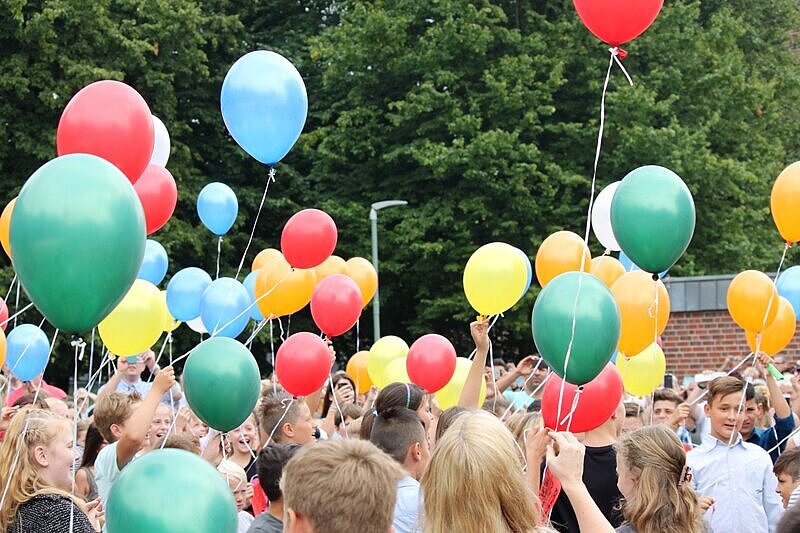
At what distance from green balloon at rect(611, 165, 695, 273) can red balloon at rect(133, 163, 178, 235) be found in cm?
241

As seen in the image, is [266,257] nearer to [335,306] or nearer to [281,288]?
[281,288]

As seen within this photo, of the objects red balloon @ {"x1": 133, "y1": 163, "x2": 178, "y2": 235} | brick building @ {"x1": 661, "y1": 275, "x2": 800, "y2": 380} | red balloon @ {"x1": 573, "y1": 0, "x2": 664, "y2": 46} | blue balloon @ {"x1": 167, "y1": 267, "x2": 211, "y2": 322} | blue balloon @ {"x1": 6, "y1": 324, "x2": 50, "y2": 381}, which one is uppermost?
red balloon @ {"x1": 573, "y1": 0, "x2": 664, "y2": 46}

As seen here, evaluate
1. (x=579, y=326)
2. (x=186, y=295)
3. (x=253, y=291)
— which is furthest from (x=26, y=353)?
(x=579, y=326)

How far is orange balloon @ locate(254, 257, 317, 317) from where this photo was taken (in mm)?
8602

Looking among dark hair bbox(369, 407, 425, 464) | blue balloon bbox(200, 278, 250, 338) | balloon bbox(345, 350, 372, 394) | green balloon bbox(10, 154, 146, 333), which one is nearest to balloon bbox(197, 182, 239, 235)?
blue balloon bbox(200, 278, 250, 338)

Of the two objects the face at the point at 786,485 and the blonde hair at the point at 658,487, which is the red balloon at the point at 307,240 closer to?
the face at the point at 786,485

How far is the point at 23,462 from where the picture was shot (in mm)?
4254

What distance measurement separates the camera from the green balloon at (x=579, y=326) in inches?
181

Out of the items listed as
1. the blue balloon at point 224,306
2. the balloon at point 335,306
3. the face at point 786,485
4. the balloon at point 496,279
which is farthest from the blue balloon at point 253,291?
the face at point 786,485

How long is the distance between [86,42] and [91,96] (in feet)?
54.0

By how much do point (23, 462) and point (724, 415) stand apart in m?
3.75

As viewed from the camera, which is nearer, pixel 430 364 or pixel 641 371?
pixel 430 364

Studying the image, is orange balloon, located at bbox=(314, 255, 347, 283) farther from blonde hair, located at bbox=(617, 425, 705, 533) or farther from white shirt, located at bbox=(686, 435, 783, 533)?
blonde hair, located at bbox=(617, 425, 705, 533)

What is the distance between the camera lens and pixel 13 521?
4.10 metres
